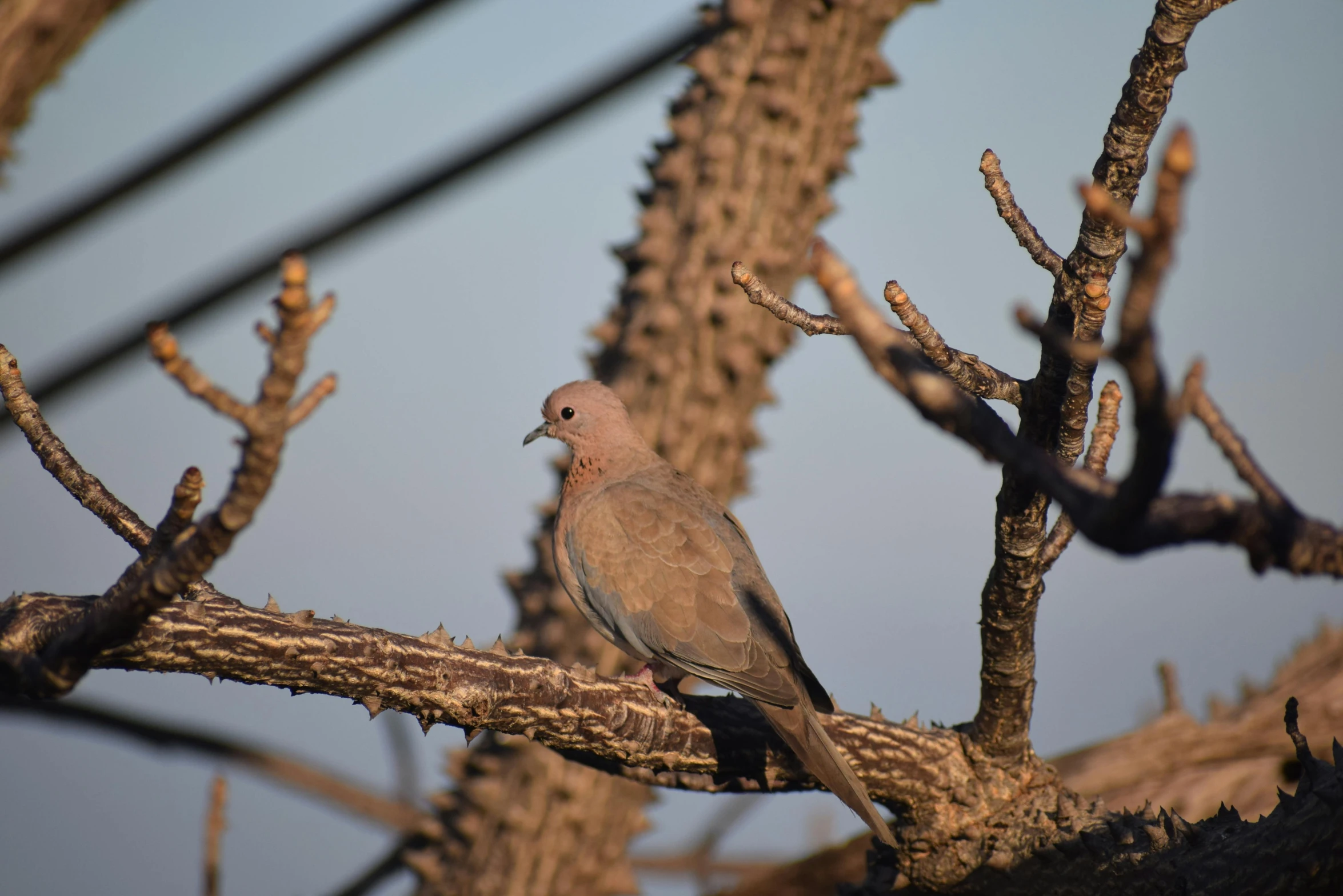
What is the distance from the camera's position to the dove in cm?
348

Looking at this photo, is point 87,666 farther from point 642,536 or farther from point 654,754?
point 642,536

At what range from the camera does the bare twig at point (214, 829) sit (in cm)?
356

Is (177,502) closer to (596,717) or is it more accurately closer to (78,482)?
(78,482)

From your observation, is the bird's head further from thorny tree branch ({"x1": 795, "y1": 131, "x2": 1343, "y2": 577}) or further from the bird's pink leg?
thorny tree branch ({"x1": 795, "y1": 131, "x2": 1343, "y2": 577})

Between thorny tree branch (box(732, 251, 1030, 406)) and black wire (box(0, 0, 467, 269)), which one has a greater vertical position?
black wire (box(0, 0, 467, 269))

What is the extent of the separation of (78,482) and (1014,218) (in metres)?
2.16

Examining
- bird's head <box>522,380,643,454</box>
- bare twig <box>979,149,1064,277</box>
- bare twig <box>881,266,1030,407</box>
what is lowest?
bare twig <box>881,266,1030,407</box>

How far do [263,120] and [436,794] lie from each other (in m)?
3.31

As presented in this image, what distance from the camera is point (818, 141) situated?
5227mm

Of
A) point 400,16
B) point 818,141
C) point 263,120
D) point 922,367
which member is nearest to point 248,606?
point 922,367

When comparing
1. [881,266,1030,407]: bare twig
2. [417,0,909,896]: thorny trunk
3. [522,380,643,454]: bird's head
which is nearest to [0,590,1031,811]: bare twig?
[881,266,1030,407]: bare twig

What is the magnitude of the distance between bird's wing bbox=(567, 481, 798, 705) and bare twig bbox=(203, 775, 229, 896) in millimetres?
1442

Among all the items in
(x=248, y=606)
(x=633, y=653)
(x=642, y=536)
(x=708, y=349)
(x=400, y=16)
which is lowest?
(x=248, y=606)

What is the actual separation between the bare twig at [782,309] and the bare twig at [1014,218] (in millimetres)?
458
